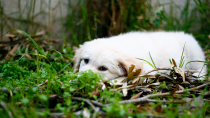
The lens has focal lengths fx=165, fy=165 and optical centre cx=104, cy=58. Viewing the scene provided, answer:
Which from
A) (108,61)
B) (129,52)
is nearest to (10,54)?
(108,61)

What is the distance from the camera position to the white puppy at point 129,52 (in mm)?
2348

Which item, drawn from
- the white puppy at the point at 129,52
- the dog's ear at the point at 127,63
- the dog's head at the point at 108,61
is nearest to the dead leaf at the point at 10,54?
the white puppy at the point at 129,52

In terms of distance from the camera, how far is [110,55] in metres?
2.36

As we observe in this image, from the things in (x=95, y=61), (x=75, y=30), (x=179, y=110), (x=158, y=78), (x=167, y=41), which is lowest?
(x=179, y=110)

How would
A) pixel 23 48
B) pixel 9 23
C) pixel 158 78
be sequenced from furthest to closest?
pixel 9 23 → pixel 23 48 → pixel 158 78

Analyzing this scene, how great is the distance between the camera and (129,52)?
2.57m

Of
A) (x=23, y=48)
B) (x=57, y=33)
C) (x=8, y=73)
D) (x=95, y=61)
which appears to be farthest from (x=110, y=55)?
(x=57, y=33)

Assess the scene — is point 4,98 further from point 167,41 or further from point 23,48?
point 167,41

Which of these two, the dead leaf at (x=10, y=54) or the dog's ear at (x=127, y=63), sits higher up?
the dead leaf at (x=10, y=54)

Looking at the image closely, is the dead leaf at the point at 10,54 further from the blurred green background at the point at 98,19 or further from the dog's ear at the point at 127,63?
the dog's ear at the point at 127,63

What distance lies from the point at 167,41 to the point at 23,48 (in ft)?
9.55

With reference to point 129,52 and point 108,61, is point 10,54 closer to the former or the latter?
point 108,61

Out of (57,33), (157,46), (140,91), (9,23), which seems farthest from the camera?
(57,33)

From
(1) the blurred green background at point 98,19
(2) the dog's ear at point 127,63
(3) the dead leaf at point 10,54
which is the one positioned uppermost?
(1) the blurred green background at point 98,19
